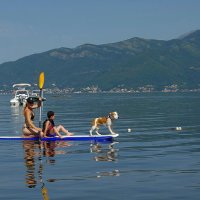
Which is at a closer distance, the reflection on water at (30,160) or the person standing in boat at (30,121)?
the reflection on water at (30,160)

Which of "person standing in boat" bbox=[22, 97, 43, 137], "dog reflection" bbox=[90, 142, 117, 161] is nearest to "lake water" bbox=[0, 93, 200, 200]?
"dog reflection" bbox=[90, 142, 117, 161]

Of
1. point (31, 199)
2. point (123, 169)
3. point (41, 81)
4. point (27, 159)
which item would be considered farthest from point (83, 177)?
point (41, 81)

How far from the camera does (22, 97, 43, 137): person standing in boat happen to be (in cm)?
3098

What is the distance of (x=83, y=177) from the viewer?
19.3 metres

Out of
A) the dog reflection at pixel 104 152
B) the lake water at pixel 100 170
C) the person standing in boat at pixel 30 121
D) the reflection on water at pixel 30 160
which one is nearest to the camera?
the lake water at pixel 100 170

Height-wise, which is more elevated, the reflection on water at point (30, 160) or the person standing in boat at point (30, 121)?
the person standing in boat at point (30, 121)

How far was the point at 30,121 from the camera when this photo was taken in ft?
103

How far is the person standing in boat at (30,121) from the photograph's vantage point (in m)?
31.0

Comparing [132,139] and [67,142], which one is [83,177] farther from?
[132,139]

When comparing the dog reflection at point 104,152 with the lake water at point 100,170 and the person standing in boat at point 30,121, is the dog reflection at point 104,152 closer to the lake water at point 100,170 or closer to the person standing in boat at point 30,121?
the lake water at point 100,170

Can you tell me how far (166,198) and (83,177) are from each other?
14.4ft

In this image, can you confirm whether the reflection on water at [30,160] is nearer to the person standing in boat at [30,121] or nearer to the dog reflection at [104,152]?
the person standing in boat at [30,121]

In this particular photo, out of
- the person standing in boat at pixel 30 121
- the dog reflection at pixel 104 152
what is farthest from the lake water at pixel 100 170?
the person standing in boat at pixel 30 121

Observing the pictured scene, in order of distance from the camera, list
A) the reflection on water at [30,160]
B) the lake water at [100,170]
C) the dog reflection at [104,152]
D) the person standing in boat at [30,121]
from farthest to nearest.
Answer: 1. the person standing in boat at [30,121]
2. the dog reflection at [104,152]
3. the reflection on water at [30,160]
4. the lake water at [100,170]
